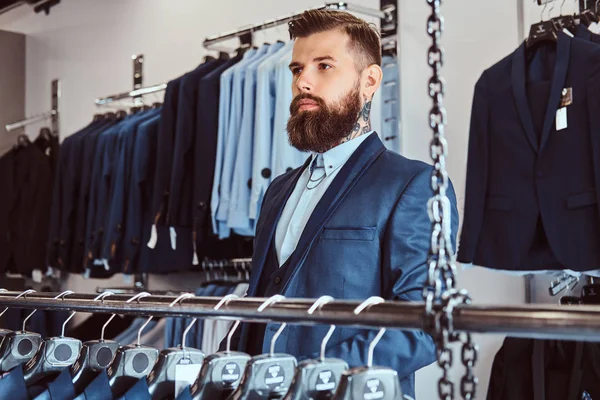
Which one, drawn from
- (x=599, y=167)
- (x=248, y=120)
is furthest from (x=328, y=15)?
(x=248, y=120)

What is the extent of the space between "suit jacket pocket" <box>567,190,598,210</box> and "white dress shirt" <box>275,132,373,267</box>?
0.90 m

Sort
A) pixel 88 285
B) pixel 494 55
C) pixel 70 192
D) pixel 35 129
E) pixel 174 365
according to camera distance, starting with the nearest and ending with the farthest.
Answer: pixel 174 365
pixel 494 55
pixel 70 192
pixel 88 285
pixel 35 129

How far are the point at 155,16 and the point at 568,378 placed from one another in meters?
3.34

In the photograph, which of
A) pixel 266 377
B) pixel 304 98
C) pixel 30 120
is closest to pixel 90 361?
pixel 266 377

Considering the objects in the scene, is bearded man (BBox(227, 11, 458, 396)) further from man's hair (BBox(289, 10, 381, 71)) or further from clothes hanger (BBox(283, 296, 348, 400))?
clothes hanger (BBox(283, 296, 348, 400))

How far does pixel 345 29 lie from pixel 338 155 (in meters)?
0.34

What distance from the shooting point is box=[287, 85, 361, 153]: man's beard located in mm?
1993

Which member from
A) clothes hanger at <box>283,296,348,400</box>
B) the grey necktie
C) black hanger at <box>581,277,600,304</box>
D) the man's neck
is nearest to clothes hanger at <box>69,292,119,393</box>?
clothes hanger at <box>283,296,348,400</box>

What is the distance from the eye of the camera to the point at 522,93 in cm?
282

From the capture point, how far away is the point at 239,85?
11.3ft

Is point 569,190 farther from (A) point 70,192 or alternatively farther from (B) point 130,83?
(B) point 130,83

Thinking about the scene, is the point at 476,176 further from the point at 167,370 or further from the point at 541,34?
the point at 167,370

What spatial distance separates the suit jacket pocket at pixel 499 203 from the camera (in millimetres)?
2797

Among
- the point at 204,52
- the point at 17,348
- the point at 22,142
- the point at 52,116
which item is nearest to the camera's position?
the point at 17,348
